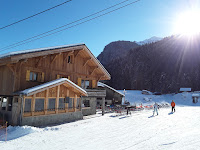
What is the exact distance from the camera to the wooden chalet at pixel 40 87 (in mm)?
12141

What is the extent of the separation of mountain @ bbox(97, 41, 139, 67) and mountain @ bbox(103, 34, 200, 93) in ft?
Result: 88.6

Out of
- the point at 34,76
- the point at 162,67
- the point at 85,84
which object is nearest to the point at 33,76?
the point at 34,76

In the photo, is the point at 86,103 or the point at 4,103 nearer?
the point at 4,103

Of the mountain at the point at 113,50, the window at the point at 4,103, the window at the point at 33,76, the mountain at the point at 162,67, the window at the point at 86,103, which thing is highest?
the mountain at the point at 113,50

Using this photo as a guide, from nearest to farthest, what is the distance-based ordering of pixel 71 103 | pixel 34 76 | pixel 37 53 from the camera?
pixel 37 53, pixel 34 76, pixel 71 103

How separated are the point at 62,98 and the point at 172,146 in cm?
1055

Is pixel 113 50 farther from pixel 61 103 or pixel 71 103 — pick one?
pixel 61 103

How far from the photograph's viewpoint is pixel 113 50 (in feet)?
399

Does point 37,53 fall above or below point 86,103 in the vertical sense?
above

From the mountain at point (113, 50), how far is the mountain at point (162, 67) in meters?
27.0

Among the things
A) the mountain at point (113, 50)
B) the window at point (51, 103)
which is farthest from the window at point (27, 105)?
the mountain at point (113, 50)

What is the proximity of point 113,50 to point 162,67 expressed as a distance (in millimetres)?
51482

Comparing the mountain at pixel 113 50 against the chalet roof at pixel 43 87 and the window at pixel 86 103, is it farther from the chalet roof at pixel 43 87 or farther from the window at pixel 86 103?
the chalet roof at pixel 43 87

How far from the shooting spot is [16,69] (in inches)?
512
